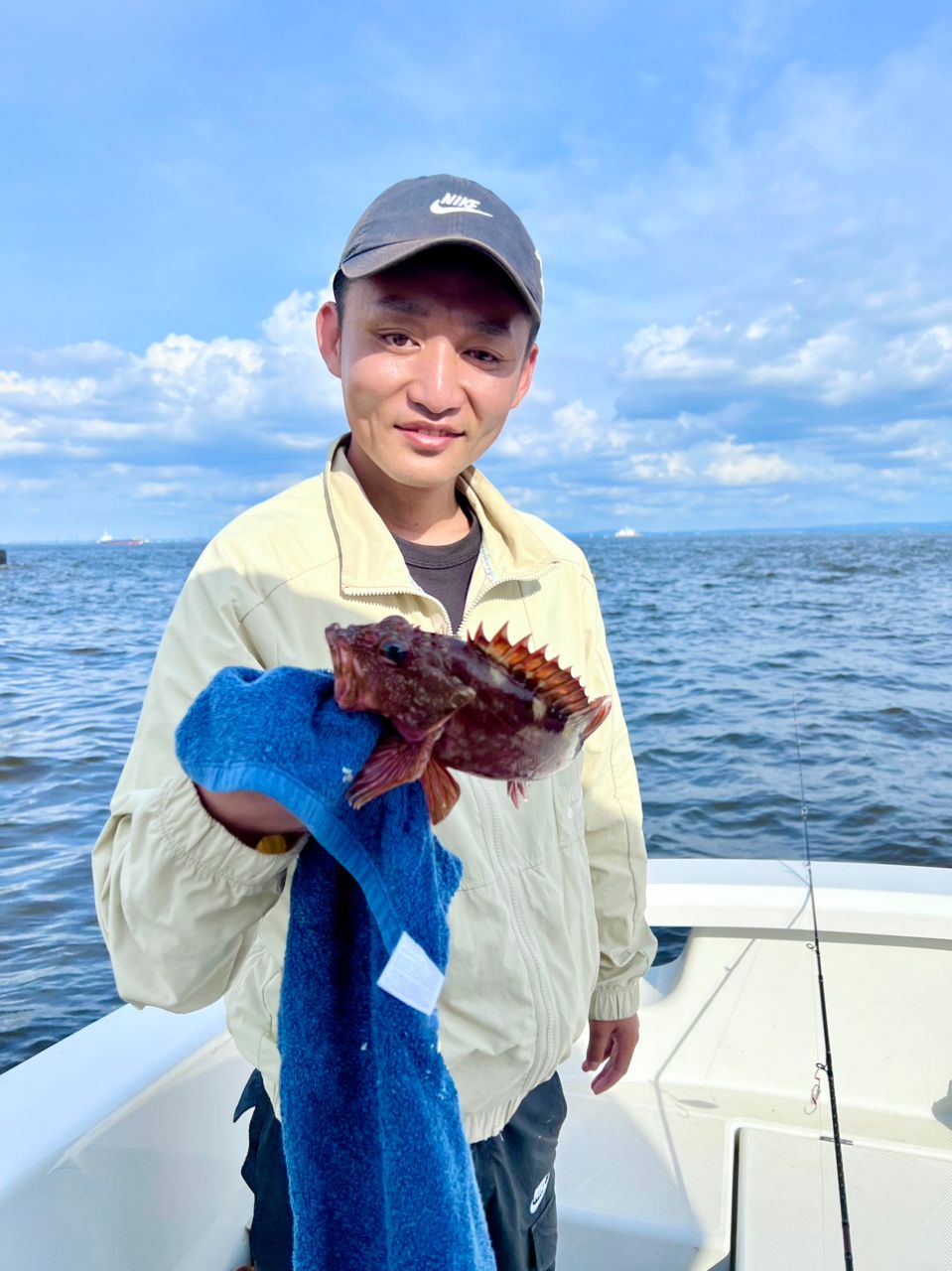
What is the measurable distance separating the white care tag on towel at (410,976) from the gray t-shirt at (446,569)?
1.18 meters

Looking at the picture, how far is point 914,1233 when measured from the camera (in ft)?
12.2

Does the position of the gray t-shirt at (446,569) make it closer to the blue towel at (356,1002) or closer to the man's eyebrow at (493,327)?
the man's eyebrow at (493,327)

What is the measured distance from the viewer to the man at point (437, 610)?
2.12m

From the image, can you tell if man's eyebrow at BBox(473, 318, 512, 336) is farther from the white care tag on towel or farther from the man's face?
the white care tag on towel

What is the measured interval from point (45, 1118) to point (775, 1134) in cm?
342

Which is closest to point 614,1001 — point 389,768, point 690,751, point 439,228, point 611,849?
point 611,849

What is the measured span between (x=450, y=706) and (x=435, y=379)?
100 cm

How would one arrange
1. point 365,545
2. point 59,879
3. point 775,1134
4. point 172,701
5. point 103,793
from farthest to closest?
point 103,793 < point 59,879 < point 775,1134 < point 365,545 < point 172,701

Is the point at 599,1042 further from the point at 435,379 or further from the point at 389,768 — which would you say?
the point at 435,379

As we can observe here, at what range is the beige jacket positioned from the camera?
1.65m

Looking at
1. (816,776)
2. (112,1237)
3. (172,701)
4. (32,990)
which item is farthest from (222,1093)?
(816,776)

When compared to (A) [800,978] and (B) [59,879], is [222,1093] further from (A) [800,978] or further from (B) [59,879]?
(B) [59,879]

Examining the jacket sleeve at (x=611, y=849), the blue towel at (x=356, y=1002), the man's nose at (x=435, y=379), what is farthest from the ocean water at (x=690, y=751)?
the man's nose at (x=435, y=379)

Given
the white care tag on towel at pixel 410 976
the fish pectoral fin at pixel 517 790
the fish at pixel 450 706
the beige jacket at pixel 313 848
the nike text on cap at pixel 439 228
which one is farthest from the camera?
the nike text on cap at pixel 439 228
